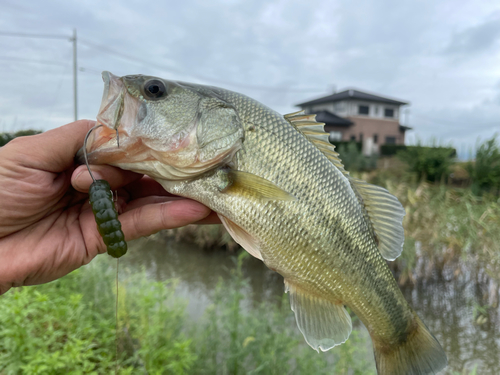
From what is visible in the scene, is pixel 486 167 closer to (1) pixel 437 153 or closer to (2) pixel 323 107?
(1) pixel 437 153

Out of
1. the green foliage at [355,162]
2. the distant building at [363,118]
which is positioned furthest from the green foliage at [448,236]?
the distant building at [363,118]

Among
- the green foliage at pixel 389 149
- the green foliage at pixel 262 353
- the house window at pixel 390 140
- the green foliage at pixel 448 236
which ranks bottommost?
the green foliage at pixel 262 353

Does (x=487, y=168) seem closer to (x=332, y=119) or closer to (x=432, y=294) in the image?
(x=432, y=294)

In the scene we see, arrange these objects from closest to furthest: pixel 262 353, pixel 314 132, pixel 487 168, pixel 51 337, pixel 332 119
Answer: pixel 314 132
pixel 51 337
pixel 262 353
pixel 487 168
pixel 332 119

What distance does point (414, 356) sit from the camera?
1.88m

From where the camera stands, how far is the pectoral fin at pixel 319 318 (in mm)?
1832

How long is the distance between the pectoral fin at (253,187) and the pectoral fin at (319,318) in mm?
552

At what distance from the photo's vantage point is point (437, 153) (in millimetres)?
13906

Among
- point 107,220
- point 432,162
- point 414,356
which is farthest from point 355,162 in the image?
point 107,220

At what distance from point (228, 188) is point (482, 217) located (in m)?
6.20

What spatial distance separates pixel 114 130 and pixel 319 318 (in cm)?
151

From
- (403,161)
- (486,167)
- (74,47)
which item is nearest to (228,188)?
(486,167)

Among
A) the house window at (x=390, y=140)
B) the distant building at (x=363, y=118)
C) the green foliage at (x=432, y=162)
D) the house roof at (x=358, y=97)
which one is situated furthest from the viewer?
the house window at (x=390, y=140)

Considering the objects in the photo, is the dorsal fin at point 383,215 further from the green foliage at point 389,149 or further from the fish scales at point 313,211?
the green foliage at point 389,149
